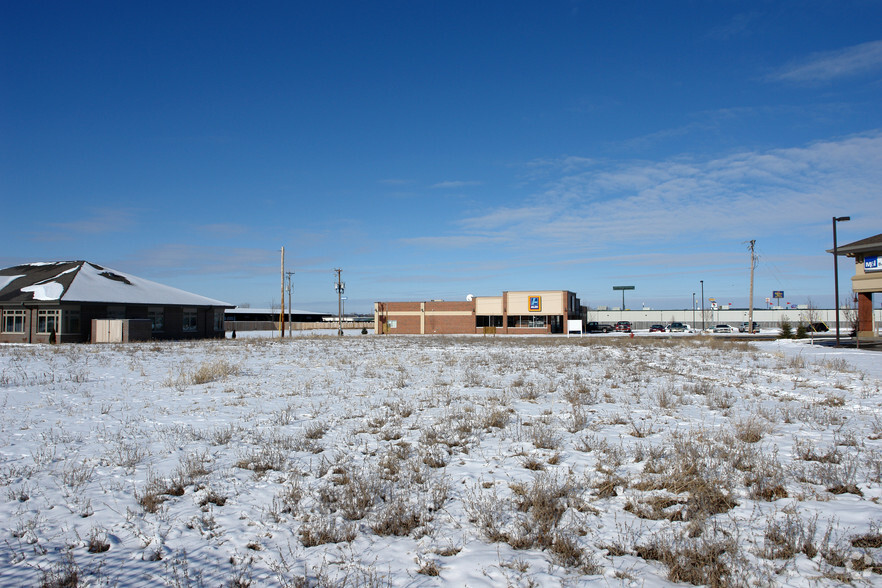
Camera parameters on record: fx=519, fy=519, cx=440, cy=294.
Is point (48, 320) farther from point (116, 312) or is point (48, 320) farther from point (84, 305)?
point (116, 312)

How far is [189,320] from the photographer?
175 ft

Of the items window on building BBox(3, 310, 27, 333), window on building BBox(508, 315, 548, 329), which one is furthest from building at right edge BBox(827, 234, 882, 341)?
window on building BBox(3, 310, 27, 333)

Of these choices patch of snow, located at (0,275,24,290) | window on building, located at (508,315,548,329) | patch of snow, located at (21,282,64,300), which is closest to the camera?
patch of snow, located at (21,282,64,300)

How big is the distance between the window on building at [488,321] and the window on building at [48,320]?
52845 mm

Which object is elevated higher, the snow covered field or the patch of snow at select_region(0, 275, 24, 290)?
the patch of snow at select_region(0, 275, 24, 290)

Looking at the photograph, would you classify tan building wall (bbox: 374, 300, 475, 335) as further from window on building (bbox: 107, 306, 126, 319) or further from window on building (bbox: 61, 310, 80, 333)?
window on building (bbox: 61, 310, 80, 333)

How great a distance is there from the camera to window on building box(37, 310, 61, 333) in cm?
4147

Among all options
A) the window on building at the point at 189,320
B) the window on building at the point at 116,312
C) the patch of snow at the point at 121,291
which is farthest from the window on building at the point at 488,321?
the window on building at the point at 116,312

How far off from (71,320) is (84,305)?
1.51 m

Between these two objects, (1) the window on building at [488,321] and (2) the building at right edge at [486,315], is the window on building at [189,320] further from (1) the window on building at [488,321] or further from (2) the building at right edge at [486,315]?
(1) the window on building at [488,321]

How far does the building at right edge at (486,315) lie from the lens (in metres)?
77.4

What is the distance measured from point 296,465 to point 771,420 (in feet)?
28.6

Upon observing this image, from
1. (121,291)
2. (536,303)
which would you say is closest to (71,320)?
(121,291)

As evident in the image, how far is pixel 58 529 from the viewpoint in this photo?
520 cm
